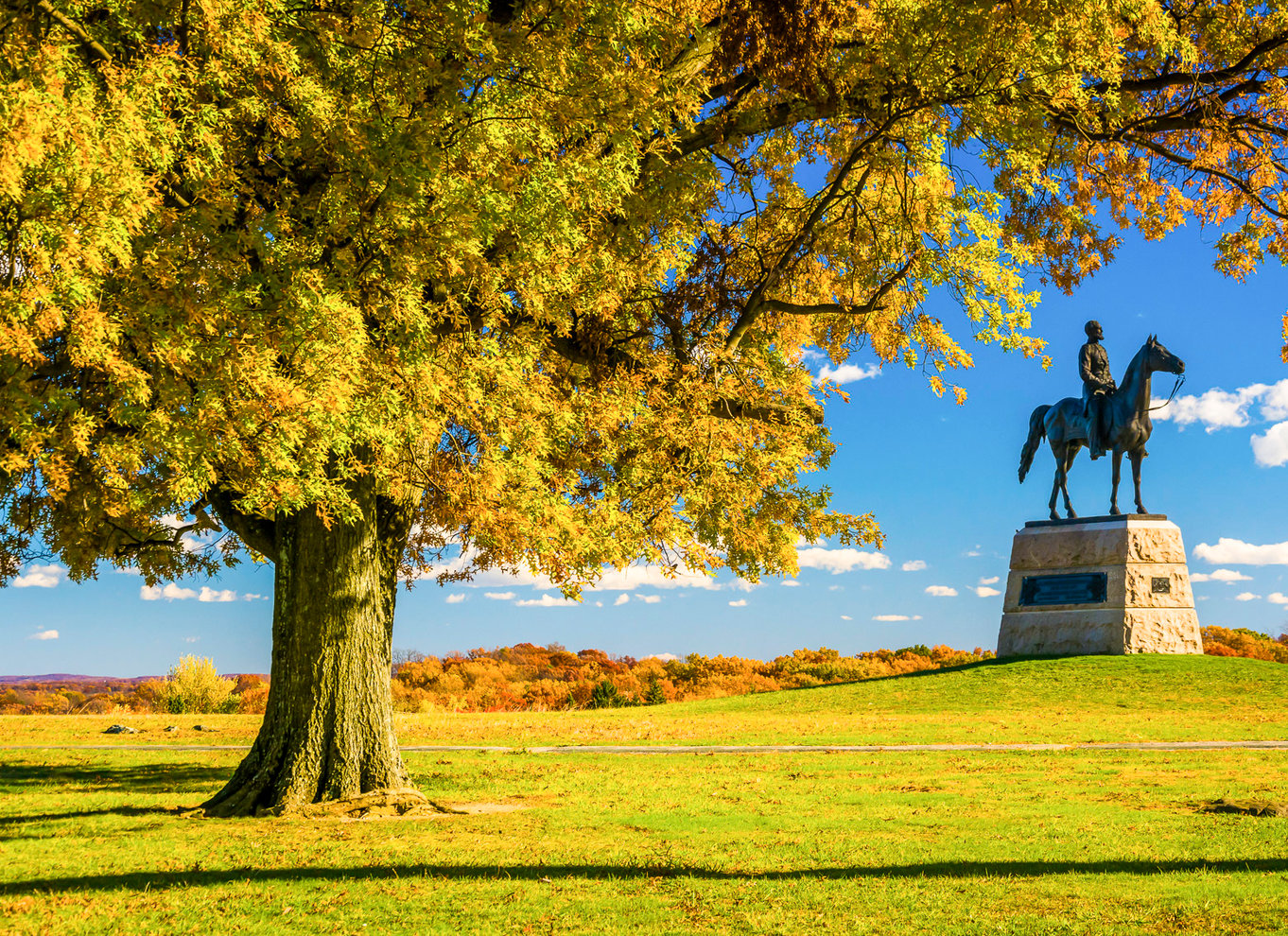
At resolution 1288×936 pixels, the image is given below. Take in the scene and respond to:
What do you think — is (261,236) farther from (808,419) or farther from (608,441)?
(808,419)

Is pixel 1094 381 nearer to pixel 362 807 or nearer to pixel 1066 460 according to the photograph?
pixel 1066 460

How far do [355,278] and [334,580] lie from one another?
162 inches

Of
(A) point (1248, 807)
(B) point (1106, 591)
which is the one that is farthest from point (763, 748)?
(B) point (1106, 591)

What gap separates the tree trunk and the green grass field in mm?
789

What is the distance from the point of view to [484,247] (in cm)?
873

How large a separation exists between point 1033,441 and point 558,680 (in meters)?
19.5

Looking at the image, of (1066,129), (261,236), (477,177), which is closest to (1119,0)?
(1066,129)

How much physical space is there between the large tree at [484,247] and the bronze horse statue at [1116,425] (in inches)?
A: 596

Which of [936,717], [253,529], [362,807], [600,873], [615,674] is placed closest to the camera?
[600,873]

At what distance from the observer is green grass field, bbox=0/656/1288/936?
6633mm

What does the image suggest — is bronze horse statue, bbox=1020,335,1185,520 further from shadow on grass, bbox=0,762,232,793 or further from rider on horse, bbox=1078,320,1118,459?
shadow on grass, bbox=0,762,232,793

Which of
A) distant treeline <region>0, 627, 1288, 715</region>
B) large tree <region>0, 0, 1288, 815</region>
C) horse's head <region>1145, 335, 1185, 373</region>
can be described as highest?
horse's head <region>1145, 335, 1185, 373</region>

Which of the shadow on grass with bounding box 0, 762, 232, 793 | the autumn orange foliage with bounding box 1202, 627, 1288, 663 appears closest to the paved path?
the shadow on grass with bounding box 0, 762, 232, 793

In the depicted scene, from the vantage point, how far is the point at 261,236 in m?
8.25
